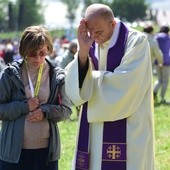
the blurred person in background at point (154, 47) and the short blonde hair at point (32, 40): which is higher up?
the short blonde hair at point (32, 40)

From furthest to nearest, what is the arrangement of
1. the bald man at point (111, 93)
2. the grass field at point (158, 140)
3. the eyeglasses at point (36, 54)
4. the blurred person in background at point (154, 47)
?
the blurred person in background at point (154, 47), the grass field at point (158, 140), the eyeglasses at point (36, 54), the bald man at point (111, 93)

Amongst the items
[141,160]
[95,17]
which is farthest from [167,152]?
[95,17]

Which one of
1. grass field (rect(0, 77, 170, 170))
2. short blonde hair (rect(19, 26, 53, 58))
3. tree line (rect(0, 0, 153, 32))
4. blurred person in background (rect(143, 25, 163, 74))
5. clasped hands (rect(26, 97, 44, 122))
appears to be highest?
short blonde hair (rect(19, 26, 53, 58))

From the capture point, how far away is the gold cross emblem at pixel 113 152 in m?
4.37

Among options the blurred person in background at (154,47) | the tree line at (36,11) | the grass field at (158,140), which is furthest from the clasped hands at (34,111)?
the tree line at (36,11)

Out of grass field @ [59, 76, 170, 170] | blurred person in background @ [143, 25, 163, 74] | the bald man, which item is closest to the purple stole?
the bald man

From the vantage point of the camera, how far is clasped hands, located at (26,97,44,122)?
430 centimetres

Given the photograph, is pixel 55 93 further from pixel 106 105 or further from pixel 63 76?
pixel 106 105

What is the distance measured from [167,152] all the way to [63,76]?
368cm

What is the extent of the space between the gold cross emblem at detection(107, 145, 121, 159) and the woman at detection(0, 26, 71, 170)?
40cm

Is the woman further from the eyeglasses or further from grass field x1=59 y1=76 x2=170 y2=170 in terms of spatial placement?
grass field x1=59 y1=76 x2=170 y2=170

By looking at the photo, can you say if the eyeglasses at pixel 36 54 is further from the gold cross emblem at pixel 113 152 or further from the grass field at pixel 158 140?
the grass field at pixel 158 140

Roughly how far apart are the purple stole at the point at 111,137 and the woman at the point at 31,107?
0.19m

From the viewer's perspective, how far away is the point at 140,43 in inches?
166
